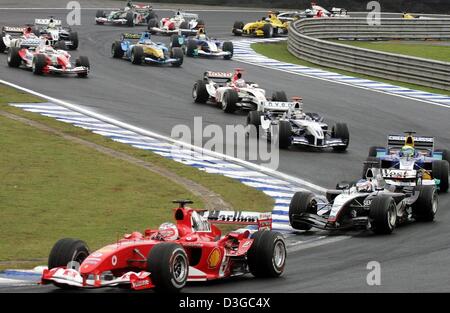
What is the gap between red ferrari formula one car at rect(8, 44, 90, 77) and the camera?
4172 cm

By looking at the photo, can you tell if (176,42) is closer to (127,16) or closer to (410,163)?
(127,16)

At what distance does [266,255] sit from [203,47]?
33836mm

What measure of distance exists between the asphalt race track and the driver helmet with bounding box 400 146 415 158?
122cm

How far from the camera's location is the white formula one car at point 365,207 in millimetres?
21875

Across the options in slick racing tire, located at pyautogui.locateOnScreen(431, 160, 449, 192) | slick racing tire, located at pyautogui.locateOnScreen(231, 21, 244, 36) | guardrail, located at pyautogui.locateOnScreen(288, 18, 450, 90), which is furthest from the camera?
slick racing tire, located at pyautogui.locateOnScreen(231, 21, 244, 36)

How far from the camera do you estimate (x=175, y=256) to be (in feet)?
52.9

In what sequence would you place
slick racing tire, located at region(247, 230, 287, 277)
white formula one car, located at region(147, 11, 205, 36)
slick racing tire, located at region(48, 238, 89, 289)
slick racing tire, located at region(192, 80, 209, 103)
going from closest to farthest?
slick racing tire, located at region(48, 238, 89, 289) → slick racing tire, located at region(247, 230, 287, 277) → slick racing tire, located at region(192, 80, 209, 103) → white formula one car, located at region(147, 11, 205, 36)

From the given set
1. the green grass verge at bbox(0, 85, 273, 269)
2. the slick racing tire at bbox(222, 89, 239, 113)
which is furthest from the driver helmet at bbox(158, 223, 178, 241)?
the slick racing tire at bbox(222, 89, 239, 113)

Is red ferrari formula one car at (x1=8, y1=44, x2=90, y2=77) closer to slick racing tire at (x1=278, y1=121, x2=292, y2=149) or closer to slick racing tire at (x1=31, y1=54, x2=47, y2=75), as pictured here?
slick racing tire at (x1=31, y1=54, x2=47, y2=75)

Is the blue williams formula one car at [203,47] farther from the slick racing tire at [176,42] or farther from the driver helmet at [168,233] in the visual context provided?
the driver helmet at [168,233]

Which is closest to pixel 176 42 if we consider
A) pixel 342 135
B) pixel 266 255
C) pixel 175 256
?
pixel 342 135

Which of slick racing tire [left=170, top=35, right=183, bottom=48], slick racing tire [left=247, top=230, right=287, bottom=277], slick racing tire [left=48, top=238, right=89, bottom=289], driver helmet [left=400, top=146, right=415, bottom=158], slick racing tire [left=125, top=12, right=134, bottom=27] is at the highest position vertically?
slick racing tire [left=48, top=238, right=89, bottom=289]

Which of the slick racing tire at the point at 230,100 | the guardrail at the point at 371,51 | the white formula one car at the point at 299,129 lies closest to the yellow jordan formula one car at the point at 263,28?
the guardrail at the point at 371,51
